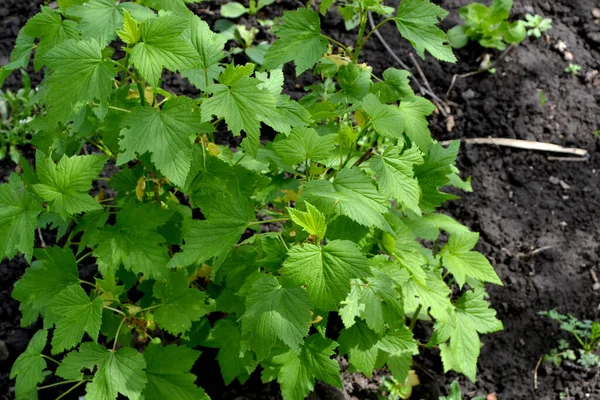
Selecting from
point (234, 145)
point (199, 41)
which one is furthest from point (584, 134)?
point (199, 41)

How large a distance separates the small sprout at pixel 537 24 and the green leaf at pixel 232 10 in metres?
1.96


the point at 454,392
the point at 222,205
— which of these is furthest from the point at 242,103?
the point at 454,392

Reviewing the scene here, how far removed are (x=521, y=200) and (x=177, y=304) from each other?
2.29 m

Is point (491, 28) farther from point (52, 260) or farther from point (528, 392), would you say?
→ point (52, 260)

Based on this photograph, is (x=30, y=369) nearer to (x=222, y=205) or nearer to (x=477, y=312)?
(x=222, y=205)

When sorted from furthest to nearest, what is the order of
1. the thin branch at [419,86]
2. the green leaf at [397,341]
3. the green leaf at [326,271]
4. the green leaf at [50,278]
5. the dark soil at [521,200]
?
the thin branch at [419,86]
the dark soil at [521,200]
the green leaf at [397,341]
the green leaf at [50,278]
the green leaf at [326,271]

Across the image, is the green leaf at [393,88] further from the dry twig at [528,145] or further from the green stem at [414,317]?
the dry twig at [528,145]

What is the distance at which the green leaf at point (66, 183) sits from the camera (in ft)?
6.73

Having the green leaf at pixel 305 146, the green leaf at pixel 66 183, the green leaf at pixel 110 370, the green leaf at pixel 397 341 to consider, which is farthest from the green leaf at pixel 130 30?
the green leaf at pixel 397 341

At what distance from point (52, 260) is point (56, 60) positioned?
830 mm

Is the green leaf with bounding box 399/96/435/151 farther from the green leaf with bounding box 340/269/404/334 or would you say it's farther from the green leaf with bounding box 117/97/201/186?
the green leaf with bounding box 117/97/201/186

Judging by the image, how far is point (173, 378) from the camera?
2.34m

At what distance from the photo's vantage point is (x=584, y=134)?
3.97 meters

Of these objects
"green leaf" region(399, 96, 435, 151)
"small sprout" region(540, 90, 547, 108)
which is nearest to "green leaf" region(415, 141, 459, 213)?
"green leaf" region(399, 96, 435, 151)
